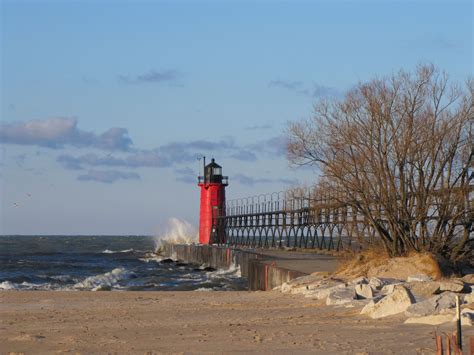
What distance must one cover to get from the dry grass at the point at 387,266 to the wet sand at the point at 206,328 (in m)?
3.09

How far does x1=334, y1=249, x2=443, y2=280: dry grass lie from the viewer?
68.8 feet

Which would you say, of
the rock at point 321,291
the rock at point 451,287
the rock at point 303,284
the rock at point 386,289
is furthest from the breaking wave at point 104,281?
the rock at point 451,287

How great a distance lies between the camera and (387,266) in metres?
21.9

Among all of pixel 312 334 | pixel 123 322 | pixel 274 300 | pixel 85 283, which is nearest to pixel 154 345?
pixel 312 334

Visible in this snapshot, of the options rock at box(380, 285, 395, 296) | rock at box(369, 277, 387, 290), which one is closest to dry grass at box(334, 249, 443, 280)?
rock at box(369, 277, 387, 290)

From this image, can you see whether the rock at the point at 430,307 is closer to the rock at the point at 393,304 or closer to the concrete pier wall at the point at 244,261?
the rock at the point at 393,304

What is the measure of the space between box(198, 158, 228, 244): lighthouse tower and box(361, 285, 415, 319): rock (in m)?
41.0

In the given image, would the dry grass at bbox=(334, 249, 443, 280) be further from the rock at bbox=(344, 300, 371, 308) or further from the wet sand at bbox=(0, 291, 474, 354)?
the rock at bbox=(344, 300, 371, 308)

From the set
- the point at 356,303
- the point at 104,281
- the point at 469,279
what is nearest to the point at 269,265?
the point at 469,279

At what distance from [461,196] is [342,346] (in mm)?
11434

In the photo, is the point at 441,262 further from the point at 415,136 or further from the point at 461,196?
the point at 415,136

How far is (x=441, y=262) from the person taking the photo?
2134cm

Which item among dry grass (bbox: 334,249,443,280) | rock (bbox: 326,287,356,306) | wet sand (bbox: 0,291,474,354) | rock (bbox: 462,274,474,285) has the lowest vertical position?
wet sand (bbox: 0,291,474,354)

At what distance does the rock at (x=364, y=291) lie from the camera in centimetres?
1653
